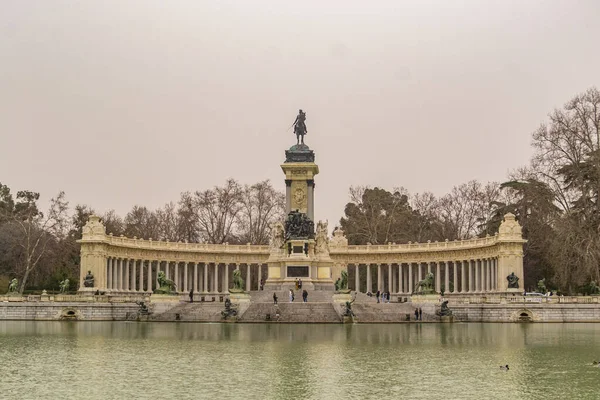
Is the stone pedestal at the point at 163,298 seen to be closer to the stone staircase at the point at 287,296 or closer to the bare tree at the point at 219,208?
the stone staircase at the point at 287,296

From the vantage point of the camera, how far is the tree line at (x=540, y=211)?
5841cm

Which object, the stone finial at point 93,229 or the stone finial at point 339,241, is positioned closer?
the stone finial at point 93,229

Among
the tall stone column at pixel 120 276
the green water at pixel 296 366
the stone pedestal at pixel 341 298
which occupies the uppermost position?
the tall stone column at pixel 120 276

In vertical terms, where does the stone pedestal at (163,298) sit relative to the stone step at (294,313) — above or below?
above

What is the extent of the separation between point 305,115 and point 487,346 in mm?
46118

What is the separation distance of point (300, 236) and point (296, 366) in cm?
4398

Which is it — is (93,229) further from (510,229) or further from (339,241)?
(510,229)

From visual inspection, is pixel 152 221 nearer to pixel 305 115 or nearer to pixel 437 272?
pixel 305 115

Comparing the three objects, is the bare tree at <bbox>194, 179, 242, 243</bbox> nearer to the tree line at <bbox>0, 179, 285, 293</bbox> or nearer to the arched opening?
the tree line at <bbox>0, 179, 285, 293</bbox>

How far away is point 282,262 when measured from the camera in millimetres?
65750

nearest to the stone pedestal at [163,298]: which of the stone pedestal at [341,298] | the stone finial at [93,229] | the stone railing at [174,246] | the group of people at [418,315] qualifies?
the stone pedestal at [341,298]

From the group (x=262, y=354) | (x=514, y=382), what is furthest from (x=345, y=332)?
(x=514, y=382)

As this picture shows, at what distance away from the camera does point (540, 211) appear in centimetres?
6962

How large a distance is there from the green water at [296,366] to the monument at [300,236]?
3014cm
